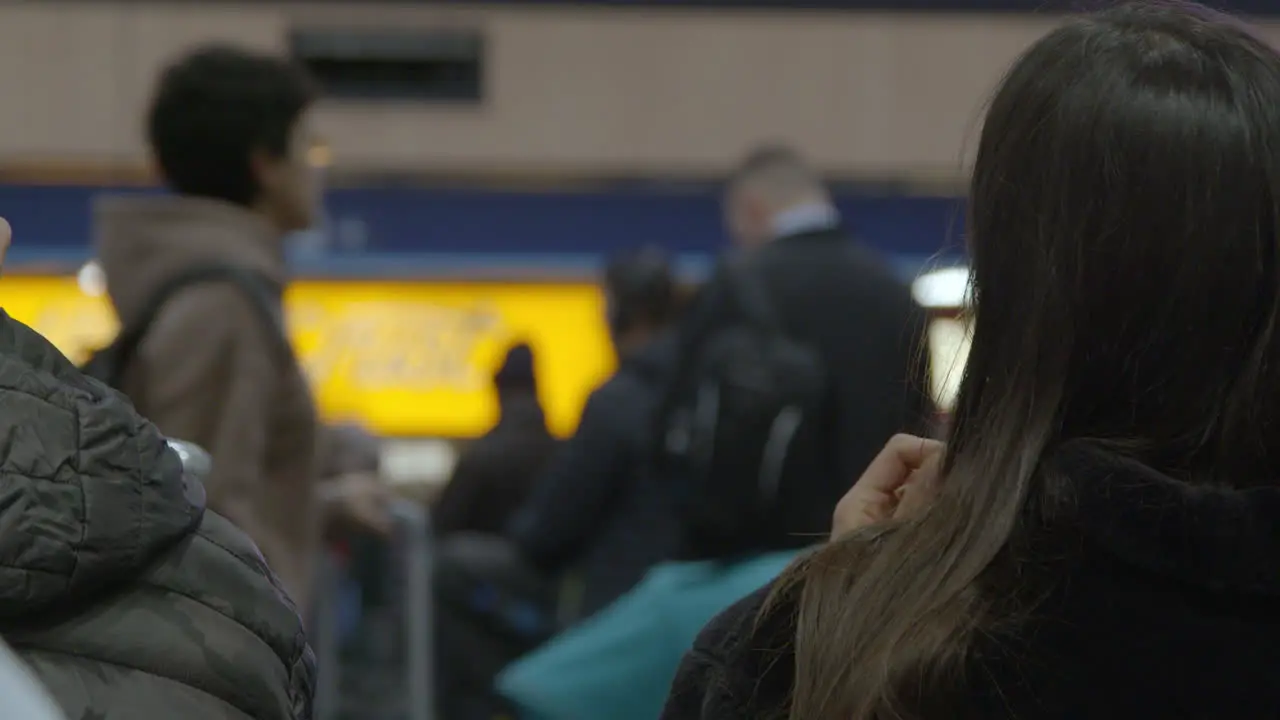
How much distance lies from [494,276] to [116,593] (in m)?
7.52

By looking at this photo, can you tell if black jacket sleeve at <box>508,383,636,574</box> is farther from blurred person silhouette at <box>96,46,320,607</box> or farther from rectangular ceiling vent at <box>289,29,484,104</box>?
rectangular ceiling vent at <box>289,29,484,104</box>

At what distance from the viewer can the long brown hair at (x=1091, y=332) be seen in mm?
1409

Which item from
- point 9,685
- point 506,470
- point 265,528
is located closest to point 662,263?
point 506,470

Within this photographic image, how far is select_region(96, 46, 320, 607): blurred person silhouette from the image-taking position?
3.13 m

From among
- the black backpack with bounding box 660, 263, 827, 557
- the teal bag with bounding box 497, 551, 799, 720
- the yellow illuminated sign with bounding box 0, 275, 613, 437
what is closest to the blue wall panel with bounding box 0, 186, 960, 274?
the yellow illuminated sign with bounding box 0, 275, 613, 437

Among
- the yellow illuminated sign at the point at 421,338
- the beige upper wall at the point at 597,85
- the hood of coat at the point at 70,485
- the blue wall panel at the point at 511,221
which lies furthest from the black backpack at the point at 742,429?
the beige upper wall at the point at 597,85

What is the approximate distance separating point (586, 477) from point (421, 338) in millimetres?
3617

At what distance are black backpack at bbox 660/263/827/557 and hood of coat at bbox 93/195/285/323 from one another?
868 millimetres

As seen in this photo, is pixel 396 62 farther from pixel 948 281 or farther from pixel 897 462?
pixel 897 462

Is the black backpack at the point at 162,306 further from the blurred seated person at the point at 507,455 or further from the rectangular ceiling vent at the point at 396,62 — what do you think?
the rectangular ceiling vent at the point at 396,62

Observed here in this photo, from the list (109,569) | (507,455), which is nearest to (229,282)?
(109,569)

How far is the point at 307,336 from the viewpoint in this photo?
28.1 feet

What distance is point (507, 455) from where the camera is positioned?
641cm

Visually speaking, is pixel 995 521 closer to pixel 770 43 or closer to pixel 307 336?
pixel 307 336
